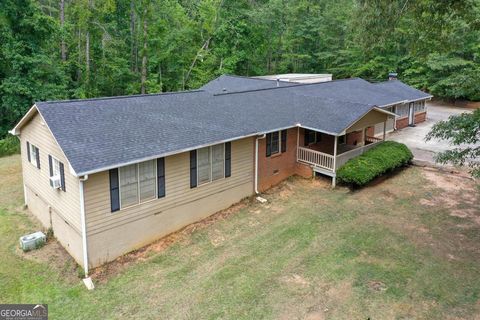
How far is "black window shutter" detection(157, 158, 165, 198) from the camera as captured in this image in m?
11.3

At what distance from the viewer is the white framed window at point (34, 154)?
12.5 meters

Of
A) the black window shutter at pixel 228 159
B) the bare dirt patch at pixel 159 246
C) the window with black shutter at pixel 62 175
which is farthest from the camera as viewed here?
the black window shutter at pixel 228 159

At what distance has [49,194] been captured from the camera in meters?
12.0

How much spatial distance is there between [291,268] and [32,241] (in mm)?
7448

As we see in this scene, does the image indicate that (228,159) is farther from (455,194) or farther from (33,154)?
(455,194)

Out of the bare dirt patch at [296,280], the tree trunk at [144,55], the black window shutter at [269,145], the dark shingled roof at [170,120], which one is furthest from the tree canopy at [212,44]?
the bare dirt patch at [296,280]

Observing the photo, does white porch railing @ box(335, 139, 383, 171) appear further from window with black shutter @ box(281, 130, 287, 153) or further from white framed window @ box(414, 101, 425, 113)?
white framed window @ box(414, 101, 425, 113)

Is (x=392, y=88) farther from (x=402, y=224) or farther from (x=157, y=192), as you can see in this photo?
(x=157, y=192)

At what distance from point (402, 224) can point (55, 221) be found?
10830mm

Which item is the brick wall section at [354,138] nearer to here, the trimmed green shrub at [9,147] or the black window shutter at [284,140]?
the black window shutter at [284,140]

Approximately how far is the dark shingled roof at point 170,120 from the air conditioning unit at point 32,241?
11.3 ft

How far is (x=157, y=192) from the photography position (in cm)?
1141

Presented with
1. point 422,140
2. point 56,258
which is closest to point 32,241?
point 56,258

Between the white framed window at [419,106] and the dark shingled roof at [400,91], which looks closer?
the dark shingled roof at [400,91]
